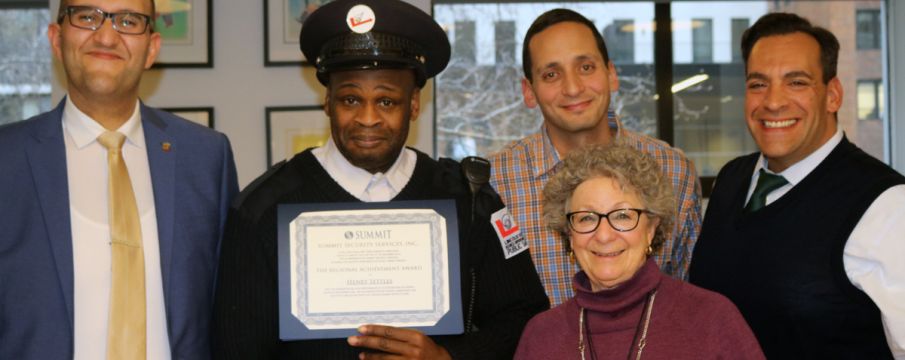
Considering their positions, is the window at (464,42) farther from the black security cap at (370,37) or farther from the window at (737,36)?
the black security cap at (370,37)

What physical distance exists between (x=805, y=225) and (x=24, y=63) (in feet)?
17.7

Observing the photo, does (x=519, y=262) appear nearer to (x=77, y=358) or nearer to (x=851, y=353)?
(x=851, y=353)

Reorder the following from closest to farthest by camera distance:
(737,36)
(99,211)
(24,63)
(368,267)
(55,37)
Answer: (368,267)
(99,211)
(55,37)
(24,63)
(737,36)

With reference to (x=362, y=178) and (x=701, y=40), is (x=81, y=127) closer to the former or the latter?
(x=362, y=178)

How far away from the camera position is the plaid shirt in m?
2.92

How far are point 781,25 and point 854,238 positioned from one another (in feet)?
2.24

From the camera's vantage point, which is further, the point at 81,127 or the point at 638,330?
the point at 81,127

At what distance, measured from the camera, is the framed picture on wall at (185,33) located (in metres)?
5.28

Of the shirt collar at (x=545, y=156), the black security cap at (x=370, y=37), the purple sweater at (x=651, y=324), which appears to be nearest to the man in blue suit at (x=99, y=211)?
the black security cap at (x=370, y=37)

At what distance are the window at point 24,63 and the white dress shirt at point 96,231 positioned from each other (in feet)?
13.4

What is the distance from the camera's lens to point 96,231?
7.88 feet

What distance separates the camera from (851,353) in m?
2.38

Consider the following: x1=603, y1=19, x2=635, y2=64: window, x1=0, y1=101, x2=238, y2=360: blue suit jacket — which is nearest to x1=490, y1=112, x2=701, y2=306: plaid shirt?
x1=0, y1=101, x2=238, y2=360: blue suit jacket

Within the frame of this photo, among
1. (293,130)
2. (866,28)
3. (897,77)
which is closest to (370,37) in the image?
(293,130)
